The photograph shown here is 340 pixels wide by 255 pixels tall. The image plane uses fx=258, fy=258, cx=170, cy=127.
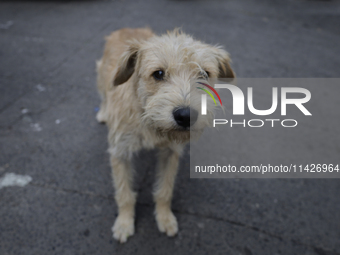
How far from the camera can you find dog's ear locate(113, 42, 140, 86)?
249 cm

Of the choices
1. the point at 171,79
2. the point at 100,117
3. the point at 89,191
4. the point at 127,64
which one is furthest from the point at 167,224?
the point at 100,117

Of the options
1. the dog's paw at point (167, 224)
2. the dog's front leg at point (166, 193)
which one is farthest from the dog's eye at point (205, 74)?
the dog's paw at point (167, 224)

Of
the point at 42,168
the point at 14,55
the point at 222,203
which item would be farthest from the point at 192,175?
the point at 14,55

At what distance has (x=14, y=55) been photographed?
5.67 metres

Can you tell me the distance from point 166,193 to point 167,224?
32 centimetres

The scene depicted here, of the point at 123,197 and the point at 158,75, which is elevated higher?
the point at 158,75

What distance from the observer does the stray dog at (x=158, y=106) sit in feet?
6.78

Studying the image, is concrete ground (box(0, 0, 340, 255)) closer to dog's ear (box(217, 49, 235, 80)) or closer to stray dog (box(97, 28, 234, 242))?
stray dog (box(97, 28, 234, 242))

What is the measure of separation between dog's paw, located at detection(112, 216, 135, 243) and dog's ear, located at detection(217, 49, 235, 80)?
185cm

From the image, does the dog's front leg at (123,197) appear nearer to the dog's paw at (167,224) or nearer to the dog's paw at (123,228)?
the dog's paw at (123,228)

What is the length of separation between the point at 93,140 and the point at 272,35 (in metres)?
6.73

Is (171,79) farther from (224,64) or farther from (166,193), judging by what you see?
(166,193)

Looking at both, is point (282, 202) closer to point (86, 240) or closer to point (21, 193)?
point (86, 240)

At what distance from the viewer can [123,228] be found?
8.69 ft
